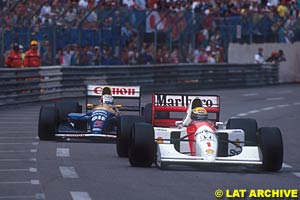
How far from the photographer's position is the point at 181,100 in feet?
55.8

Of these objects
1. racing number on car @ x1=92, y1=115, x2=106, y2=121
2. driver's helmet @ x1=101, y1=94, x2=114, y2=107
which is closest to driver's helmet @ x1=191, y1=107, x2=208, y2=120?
racing number on car @ x1=92, y1=115, x2=106, y2=121

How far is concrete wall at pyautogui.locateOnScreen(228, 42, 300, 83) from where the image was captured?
4650 centimetres

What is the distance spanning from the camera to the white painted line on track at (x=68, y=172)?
43.4 feet

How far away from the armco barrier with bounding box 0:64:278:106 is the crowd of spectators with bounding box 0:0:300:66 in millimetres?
480

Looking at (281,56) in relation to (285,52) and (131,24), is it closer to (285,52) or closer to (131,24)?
(285,52)

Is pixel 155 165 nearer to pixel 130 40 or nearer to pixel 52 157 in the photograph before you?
pixel 52 157

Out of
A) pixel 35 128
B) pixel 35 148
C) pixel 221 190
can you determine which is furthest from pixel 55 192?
pixel 35 128

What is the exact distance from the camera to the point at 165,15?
1421 inches

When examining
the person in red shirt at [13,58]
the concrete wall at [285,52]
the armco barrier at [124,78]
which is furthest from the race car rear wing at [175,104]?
the concrete wall at [285,52]

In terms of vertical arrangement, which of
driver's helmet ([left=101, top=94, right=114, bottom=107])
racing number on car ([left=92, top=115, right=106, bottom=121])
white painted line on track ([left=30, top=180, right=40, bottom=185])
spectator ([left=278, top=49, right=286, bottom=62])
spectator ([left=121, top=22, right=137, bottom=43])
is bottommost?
spectator ([left=278, top=49, right=286, bottom=62])

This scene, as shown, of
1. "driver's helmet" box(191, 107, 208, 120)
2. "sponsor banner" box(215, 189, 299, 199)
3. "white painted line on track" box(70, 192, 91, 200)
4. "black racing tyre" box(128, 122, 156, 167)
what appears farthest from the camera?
"driver's helmet" box(191, 107, 208, 120)

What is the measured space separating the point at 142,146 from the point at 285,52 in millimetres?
34584

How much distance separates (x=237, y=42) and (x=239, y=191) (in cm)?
3388

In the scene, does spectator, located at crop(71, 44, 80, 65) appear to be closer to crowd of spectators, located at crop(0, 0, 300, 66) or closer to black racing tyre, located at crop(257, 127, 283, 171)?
crowd of spectators, located at crop(0, 0, 300, 66)
